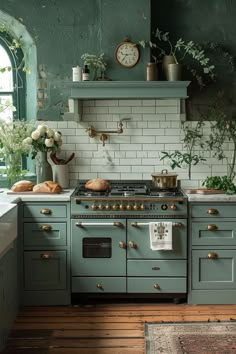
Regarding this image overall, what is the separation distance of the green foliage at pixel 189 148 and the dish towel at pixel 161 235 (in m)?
0.84

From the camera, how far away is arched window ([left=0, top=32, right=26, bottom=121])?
5.71 m

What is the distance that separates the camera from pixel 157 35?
5.45 metres

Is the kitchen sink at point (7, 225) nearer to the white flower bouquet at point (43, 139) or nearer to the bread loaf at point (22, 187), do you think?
the bread loaf at point (22, 187)

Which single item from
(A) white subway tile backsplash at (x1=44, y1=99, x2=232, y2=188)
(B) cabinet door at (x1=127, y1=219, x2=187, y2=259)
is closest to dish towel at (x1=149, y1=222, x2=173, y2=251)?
(B) cabinet door at (x1=127, y1=219, x2=187, y2=259)

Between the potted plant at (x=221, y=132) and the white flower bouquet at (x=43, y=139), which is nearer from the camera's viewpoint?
the white flower bouquet at (x=43, y=139)

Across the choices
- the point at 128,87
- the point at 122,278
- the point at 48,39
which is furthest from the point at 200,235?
the point at 48,39

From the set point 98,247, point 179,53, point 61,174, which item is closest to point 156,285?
point 98,247

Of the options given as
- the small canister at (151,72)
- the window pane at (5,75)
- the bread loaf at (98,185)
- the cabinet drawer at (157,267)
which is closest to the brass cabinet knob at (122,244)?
the cabinet drawer at (157,267)

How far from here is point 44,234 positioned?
16.1ft

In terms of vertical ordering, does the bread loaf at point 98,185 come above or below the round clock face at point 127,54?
below

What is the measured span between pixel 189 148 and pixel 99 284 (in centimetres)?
168

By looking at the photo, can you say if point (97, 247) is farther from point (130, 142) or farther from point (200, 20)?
point (200, 20)

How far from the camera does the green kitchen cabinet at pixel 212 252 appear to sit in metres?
4.91

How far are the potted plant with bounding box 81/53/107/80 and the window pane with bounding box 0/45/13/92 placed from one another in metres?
0.90
